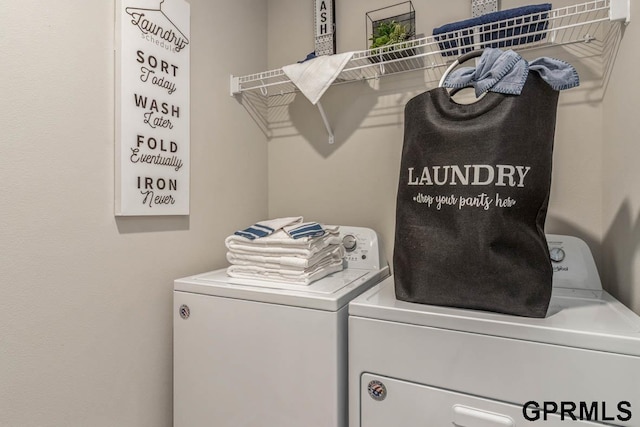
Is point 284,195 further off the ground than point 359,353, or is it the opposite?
point 284,195

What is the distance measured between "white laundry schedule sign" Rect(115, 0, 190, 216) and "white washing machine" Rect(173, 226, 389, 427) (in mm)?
329

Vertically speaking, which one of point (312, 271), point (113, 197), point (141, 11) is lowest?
point (312, 271)

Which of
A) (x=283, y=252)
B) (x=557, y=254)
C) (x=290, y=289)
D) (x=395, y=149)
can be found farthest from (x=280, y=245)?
(x=557, y=254)

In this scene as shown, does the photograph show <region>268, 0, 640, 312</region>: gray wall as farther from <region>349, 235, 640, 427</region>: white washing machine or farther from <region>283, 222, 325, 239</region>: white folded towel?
<region>283, 222, 325, 239</region>: white folded towel

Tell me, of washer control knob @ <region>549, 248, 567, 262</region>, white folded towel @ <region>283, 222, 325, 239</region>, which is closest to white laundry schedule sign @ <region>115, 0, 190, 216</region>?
white folded towel @ <region>283, 222, 325, 239</region>

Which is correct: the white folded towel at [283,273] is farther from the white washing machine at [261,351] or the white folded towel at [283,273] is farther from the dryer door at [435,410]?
the dryer door at [435,410]

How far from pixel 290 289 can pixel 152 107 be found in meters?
0.77

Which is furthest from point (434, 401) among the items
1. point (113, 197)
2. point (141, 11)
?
point (141, 11)

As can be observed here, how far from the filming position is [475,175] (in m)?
0.87

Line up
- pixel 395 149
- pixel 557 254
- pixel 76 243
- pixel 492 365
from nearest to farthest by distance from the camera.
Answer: pixel 492 365, pixel 76 243, pixel 557 254, pixel 395 149

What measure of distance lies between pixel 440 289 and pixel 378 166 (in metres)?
0.80

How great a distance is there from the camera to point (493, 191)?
2.79 ft

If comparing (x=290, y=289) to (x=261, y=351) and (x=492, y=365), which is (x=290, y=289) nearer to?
(x=261, y=351)

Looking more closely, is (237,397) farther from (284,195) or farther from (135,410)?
(284,195)
